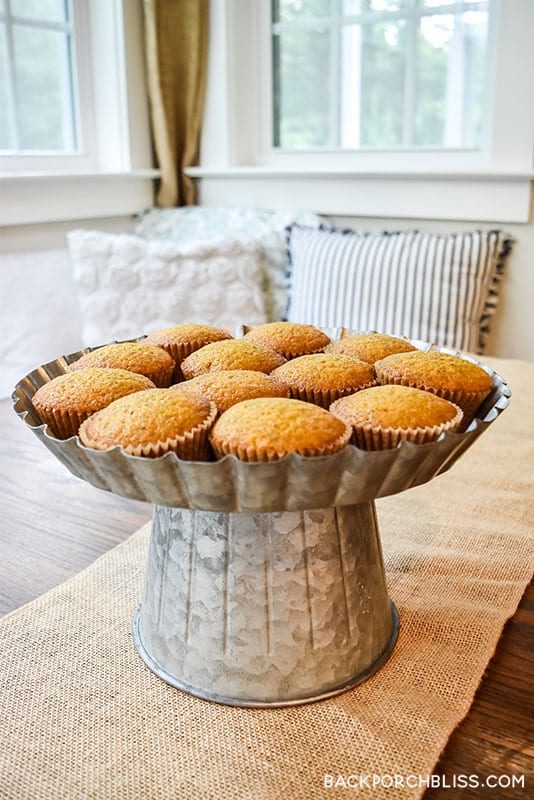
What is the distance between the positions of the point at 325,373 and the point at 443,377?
116 mm

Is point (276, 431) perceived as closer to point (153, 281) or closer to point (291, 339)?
point (291, 339)

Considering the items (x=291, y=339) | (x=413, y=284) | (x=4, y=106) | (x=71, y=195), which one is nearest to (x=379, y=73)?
(x=413, y=284)

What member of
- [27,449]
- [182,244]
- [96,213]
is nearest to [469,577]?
[27,449]

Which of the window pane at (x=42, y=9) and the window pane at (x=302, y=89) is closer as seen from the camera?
the window pane at (x=42, y=9)

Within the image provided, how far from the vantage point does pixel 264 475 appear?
0.49 metres

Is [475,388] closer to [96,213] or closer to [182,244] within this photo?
[182,244]

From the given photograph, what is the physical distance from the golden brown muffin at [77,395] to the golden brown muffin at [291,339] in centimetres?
19

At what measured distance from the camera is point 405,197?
2182mm

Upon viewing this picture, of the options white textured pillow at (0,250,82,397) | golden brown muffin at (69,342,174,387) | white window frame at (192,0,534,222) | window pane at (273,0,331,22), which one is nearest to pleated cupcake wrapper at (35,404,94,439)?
golden brown muffin at (69,342,174,387)

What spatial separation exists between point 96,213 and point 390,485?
201 cm

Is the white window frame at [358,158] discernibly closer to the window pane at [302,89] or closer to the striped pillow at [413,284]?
the window pane at [302,89]

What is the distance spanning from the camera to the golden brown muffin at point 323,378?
2.25 ft

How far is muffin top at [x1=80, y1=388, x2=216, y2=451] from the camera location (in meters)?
0.56

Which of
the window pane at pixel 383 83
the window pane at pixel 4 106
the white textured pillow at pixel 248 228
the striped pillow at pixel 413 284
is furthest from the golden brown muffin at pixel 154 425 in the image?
the window pane at pixel 383 83
